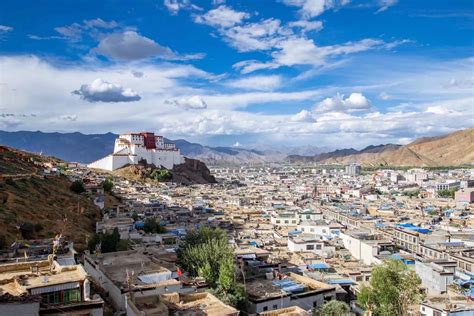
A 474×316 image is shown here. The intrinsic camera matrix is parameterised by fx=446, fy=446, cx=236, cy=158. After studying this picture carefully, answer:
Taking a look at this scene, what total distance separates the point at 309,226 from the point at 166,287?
20504 millimetres

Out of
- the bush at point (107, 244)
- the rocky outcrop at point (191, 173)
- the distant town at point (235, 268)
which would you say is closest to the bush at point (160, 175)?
the rocky outcrop at point (191, 173)

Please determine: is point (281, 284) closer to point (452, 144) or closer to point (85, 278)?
point (85, 278)

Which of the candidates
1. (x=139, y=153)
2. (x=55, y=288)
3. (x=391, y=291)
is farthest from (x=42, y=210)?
(x=139, y=153)

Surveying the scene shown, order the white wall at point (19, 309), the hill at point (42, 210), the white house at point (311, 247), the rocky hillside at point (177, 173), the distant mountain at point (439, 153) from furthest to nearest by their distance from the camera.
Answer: the distant mountain at point (439, 153) → the rocky hillside at point (177, 173) → the white house at point (311, 247) → the hill at point (42, 210) → the white wall at point (19, 309)

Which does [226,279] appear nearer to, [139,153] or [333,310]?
[333,310]

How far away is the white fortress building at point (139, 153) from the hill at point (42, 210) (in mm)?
35500

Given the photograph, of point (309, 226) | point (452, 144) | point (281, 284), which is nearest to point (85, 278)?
point (281, 284)

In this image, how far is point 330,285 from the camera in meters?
15.8

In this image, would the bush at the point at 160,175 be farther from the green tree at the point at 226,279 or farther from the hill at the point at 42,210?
the green tree at the point at 226,279

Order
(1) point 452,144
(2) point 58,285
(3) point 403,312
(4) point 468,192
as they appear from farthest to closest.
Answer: (1) point 452,144 < (4) point 468,192 < (3) point 403,312 < (2) point 58,285

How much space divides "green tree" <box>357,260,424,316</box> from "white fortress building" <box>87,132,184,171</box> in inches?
2355

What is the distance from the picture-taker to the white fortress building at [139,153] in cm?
7062

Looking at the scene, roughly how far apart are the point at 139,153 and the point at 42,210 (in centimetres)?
4930

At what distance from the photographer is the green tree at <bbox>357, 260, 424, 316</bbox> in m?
14.0
